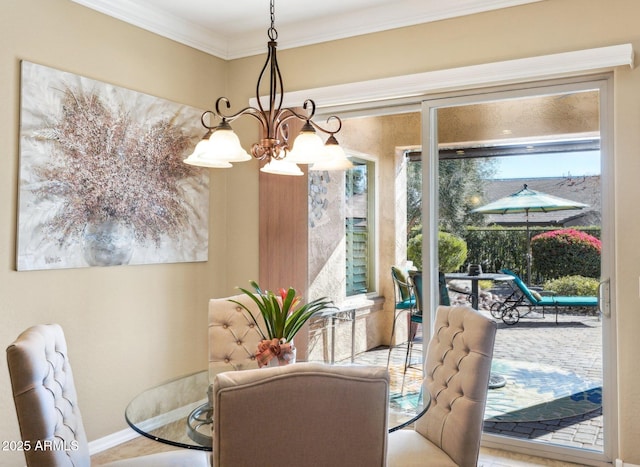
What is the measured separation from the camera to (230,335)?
2.81 meters

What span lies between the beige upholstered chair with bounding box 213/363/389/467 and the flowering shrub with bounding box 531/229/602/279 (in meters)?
2.18

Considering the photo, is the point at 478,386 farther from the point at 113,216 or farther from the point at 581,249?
the point at 113,216

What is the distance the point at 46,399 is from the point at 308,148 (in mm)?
1236

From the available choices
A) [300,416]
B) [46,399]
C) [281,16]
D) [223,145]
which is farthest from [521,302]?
[46,399]

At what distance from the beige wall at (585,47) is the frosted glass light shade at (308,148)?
1626mm

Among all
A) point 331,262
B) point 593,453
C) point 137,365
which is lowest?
point 593,453

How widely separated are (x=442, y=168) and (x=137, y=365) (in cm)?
239

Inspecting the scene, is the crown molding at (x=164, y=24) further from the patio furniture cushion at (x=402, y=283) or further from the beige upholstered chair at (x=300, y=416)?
the beige upholstered chair at (x=300, y=416)

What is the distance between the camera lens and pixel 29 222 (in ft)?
9.35

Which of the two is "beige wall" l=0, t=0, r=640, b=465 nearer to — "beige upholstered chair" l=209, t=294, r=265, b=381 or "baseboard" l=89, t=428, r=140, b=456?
"baseboard" l=89, t=428, r=140, b=456

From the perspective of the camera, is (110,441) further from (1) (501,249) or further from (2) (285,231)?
(1) (501,249)

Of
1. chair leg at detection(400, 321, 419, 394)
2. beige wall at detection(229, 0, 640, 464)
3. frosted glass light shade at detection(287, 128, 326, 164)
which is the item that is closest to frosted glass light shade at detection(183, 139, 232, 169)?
frosted glass light shade at detection(287, 128, 326, 164)

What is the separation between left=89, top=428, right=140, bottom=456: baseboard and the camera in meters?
3.20

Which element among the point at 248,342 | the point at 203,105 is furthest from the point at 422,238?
the point at 203,105
